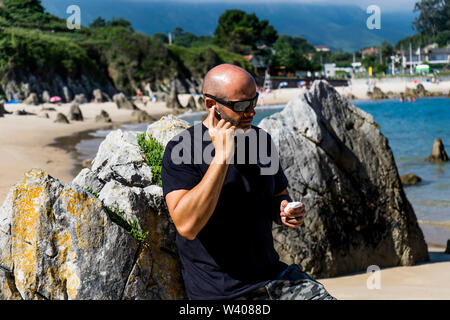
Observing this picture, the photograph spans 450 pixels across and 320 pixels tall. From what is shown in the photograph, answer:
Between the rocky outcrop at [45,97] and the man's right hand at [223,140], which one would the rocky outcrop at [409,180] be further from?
the rocky outcrop at [45,97]

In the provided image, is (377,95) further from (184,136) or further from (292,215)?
(184,136)

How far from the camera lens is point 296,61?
11006 centimetres

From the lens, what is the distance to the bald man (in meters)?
3.04

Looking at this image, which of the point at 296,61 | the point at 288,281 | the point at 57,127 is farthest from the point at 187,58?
the point at 288,281

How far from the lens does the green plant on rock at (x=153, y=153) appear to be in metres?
4.30

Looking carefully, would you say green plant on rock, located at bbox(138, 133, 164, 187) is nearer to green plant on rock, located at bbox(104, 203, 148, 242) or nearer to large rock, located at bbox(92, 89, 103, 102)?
green plant on rock, located at bbox(104, 203, 148, 242)

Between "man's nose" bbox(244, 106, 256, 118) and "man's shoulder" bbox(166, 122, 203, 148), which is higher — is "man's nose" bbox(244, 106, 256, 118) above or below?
above

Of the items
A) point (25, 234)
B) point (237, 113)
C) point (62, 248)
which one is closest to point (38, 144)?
point (25, 234)

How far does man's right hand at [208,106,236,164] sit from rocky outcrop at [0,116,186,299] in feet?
3.41

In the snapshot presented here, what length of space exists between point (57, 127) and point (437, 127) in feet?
93.8

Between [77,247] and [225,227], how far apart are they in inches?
38.2

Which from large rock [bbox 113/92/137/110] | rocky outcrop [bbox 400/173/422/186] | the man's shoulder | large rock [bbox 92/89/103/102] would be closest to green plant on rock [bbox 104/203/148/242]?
the man's shoulder

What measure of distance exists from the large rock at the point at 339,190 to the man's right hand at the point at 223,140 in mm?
4090
